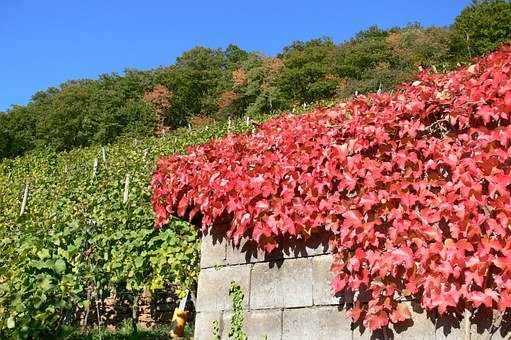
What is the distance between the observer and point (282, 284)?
3316 mm

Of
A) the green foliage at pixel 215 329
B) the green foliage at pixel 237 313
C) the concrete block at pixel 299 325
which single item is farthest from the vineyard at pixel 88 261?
the concrete block at pixel 299 325

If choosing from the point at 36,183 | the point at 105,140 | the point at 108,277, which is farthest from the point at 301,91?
the point at 108,277

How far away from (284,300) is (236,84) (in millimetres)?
48244

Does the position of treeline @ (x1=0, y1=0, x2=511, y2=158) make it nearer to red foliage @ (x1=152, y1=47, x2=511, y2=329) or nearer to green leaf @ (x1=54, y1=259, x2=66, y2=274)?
green leaf @ (x1=54, y1=259, x2=66, y2=274)

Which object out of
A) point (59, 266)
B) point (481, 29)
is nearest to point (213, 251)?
point (59, 266)

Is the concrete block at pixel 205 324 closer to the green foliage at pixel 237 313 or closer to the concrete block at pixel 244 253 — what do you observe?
the green foliage at pixel 237 313

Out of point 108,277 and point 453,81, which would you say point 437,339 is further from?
point 108,277

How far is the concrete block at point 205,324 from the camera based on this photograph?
3598mm

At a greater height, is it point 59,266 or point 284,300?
point 59,266

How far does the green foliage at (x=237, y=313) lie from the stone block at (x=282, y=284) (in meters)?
0.08

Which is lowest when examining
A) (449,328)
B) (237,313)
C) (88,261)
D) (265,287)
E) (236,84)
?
(449,328)

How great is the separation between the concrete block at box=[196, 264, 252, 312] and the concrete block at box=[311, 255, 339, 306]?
49 centimetres

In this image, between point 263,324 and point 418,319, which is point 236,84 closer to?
point 263,324

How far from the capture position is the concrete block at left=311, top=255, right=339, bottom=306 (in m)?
3.11
